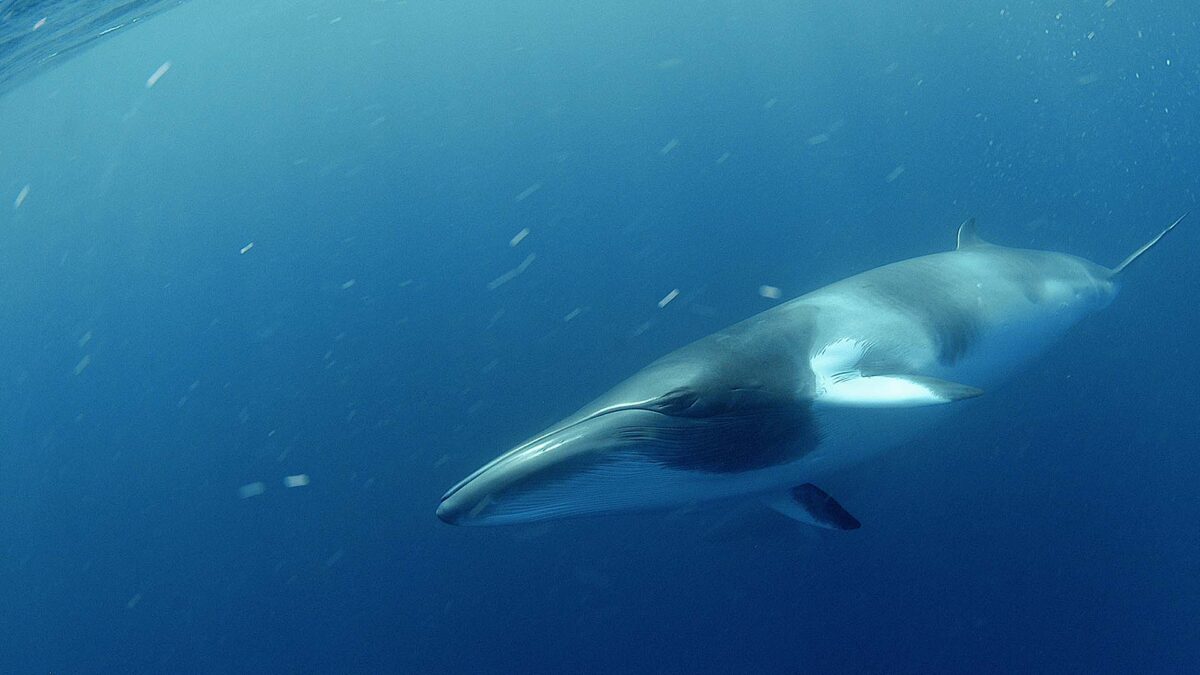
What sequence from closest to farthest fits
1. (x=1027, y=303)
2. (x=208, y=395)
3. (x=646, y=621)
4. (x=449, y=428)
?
(x=1027, y=303)
(x=646, y=621)
(x=449, y=428)
(x=208, y=395)

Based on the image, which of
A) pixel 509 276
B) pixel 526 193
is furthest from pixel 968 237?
pixel 526 193

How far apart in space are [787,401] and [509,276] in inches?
499

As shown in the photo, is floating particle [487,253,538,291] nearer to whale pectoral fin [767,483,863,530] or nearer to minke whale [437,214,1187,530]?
minke whale [437,214,1187,530]

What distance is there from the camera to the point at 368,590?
10.6m

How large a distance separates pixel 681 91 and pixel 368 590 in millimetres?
28736

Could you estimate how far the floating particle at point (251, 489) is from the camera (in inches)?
518

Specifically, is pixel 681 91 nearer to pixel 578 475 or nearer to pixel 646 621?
pixel 646 621

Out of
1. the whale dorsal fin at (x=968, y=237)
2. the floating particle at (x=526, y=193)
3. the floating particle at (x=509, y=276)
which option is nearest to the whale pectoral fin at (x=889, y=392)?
the whale dorsal fin at (x=968, y=237)

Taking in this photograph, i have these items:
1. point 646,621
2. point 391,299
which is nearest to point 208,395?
point 391,299

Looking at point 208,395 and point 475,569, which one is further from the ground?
point 208,395

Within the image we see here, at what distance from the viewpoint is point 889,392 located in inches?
182

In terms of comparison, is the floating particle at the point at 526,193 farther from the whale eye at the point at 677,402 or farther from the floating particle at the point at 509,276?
the whale eye at the point at 677,402

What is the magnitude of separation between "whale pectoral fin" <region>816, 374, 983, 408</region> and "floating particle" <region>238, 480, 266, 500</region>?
11.3 meters

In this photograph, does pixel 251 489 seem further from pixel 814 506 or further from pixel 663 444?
pixel 663 444
